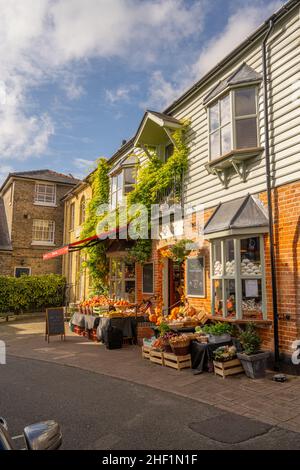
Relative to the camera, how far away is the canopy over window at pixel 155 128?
11359mm

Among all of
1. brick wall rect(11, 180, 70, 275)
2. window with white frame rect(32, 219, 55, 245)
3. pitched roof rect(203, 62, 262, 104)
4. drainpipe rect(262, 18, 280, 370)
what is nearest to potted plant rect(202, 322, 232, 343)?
drainpipe rect(262, 18, 280, 370)

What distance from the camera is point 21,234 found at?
2386cm

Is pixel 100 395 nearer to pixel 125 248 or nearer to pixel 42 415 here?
pixel 42 415

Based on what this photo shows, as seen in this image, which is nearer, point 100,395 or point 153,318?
point 100,395

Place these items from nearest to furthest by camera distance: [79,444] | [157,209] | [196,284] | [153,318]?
[79,444] → [196,284] → [153,318] → [157,209]

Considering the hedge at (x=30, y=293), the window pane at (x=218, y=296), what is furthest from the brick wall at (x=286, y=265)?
the hedge at (x=30, y=293)

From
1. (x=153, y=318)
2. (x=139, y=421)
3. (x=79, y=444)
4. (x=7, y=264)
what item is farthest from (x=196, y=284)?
(x=7, y=264)

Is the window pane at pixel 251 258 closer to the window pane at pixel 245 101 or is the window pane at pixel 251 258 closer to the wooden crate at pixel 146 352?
the wooden crate at pixel 146 352

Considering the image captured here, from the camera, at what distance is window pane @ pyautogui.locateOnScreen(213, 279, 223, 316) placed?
8.95 m

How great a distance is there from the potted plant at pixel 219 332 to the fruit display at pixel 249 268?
129 cm

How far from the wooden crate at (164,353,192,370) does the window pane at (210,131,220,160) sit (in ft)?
17.3

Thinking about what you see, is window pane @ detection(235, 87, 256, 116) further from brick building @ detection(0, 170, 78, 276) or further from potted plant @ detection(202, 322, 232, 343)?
brick building @ detection(0, 170, 78, 276)

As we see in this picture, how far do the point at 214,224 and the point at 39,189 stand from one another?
19.4m

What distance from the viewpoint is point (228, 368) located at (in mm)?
7012
